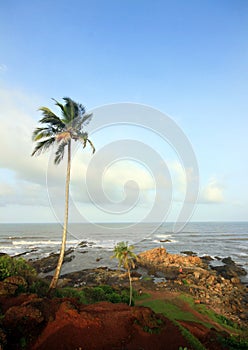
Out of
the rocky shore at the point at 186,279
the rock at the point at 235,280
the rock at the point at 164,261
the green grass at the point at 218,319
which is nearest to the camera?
the green grass at the point at 218,319

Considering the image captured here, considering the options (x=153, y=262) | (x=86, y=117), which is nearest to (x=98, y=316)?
(x=86, y=117)

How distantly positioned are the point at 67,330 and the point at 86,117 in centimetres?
1458

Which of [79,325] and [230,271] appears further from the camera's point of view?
[230,271]

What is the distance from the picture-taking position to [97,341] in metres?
10.1

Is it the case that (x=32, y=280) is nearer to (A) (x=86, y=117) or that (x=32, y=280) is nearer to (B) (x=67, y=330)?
(B) (x=67, y=330)

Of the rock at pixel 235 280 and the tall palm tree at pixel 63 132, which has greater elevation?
the tall palm tree at pixel 63 132

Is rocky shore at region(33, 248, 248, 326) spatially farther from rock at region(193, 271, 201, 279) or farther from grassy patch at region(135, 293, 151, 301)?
grassy patch at region(135, 293, 151, 301)

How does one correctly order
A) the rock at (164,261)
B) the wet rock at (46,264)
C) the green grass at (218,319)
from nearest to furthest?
the green grass at (218,319) → the wet rock at (46,264) → the rock at (164,261)

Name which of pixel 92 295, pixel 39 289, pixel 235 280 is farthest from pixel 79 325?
pixel 235 280

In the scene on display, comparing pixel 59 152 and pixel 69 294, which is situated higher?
pixel 59 152

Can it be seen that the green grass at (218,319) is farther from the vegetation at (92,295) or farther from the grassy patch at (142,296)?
the vegetation at (92,295)

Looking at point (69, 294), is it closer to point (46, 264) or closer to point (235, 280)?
point (46, 264)

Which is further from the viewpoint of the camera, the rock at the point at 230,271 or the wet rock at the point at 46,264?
the wet rock at the point at 46,264

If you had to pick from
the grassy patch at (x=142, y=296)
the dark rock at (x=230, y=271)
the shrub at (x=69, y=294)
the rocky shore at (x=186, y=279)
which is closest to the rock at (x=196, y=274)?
the rocky shore at (x=186, y=279)
